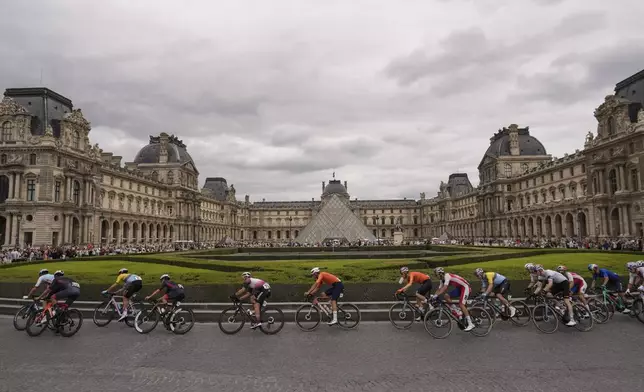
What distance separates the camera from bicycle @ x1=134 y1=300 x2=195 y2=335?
1022cm

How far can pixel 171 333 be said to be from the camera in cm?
1032

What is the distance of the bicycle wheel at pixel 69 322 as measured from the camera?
10.1 m

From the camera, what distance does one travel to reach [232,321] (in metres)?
10.2

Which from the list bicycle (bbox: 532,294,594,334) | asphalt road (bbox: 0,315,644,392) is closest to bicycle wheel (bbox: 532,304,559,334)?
bicycle (bbox: 532,294,594,334)

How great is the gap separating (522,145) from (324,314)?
74.9 metres

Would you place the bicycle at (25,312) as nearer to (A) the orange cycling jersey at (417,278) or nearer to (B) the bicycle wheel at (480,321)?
(A) the orange cycling jersey at (417,278)

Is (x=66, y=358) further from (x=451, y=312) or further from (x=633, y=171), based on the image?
(x=633, y=171)

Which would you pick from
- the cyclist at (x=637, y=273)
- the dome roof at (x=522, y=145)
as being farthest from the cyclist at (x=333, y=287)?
the dome roof at (x=522, y=145)

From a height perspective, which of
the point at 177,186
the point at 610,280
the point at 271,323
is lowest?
the point at 271,323

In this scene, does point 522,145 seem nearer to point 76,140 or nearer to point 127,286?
point 76,140

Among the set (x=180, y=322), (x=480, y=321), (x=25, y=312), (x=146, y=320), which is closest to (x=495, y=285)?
(x=480, y=321)

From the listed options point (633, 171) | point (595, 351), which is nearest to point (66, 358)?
point (595, 351)

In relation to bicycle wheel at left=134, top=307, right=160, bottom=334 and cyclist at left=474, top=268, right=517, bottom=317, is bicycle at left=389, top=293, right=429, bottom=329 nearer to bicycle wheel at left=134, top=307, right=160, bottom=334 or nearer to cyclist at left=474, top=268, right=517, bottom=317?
cyclist at left=474, top=268, right=517, bottom=317

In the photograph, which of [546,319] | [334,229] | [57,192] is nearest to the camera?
[546,319]
